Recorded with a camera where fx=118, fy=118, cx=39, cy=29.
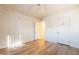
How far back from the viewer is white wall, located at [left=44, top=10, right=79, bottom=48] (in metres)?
2.12

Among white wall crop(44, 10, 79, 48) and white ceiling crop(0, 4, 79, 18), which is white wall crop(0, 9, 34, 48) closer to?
white ceiling crop(0, 4, 79, 18)

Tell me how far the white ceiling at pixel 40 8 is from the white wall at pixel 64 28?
9 cm

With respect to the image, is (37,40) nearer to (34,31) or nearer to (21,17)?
(34,31)

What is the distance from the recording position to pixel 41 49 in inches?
84.7

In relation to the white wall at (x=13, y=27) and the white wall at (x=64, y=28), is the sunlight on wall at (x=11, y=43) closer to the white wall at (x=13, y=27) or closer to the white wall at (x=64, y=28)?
the white wall at (x=13, y=27)

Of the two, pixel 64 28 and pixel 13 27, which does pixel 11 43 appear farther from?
pixel 64 28

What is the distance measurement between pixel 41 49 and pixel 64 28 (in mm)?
571

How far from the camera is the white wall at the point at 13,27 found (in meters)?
2.13

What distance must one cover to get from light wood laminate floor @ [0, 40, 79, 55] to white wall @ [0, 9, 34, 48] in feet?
0.38

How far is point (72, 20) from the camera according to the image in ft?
6.97

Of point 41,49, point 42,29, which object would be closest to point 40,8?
point 42,29

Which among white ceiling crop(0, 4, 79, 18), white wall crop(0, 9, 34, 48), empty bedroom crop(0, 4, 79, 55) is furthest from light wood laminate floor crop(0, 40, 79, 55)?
Answer: white ceiling crop(0, 4, 79, 18)

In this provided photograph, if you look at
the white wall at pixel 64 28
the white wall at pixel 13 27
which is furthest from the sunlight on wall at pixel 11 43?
the white wall at pixel 64 28
